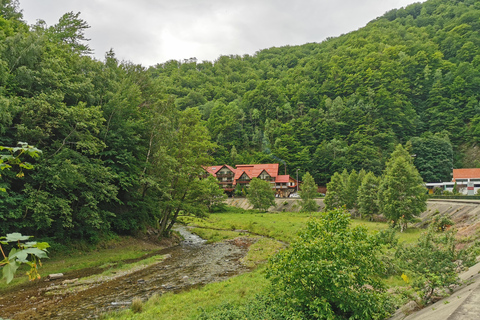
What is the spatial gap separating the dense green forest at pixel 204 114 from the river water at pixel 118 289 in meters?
5.73

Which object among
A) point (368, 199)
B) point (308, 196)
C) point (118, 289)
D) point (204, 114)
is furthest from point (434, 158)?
point (118, 289)

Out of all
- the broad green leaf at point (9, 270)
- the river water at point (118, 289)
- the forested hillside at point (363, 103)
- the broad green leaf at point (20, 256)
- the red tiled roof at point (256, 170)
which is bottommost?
the river water at point (118, 289)

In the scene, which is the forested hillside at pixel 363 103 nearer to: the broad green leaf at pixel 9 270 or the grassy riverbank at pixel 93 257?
the grassy riverbank at pixel 93 257

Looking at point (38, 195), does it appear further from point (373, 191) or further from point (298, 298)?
point (373, 191)

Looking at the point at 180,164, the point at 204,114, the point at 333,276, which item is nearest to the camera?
the point at 333,276

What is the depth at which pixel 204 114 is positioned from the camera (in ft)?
386

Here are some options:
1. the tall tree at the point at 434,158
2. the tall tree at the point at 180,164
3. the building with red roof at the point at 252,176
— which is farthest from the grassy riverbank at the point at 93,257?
the tall tree at the point at 434,158

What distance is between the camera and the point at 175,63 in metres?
162

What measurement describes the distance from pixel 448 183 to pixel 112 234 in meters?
86.6

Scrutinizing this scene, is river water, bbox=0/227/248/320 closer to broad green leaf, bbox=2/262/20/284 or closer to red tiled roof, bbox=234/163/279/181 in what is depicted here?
broad green leaf, bbox=2/262/20/284

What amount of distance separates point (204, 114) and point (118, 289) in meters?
107

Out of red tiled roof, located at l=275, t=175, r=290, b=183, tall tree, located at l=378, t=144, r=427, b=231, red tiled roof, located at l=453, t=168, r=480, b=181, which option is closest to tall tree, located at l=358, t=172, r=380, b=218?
tall tree, located at l=378, t=144, r=427, b=231

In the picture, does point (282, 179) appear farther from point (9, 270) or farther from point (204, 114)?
point (9, 270)

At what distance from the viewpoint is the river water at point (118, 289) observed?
12133mm
